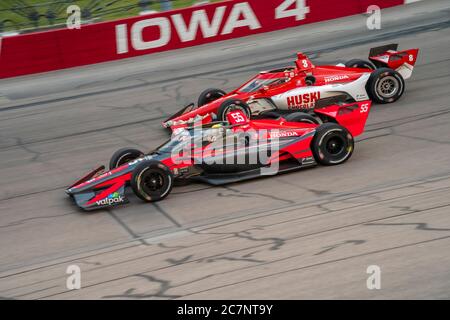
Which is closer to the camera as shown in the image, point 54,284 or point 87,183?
point 54,284

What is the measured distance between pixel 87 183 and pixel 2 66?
12185mm

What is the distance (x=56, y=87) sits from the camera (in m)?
21.6

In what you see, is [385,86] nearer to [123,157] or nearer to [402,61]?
[402,61]

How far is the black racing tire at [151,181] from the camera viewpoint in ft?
37.8

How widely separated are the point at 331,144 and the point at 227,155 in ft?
5.63

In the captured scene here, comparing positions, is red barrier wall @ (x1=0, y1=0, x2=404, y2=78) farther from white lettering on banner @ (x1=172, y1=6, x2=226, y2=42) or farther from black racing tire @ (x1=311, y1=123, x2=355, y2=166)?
black racing tire @ (x1=311, y1=123, x2=355, y2=166)

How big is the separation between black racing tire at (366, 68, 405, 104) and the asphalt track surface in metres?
0.24

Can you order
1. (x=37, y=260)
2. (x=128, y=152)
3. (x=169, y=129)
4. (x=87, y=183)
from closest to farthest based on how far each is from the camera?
(x=37, y=260)
(x=87, y=183)
(x=128, y=152)
(x=169, y=129)

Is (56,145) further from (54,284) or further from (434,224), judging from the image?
(434,224)

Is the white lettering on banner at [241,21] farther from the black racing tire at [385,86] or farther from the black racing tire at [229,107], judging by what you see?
the black racing tire at [229,107]

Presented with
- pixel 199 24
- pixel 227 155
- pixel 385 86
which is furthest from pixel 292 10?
pixel 227 155

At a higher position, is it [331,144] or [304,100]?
[304,100]

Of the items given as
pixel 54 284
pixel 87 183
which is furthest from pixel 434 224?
pixel 87 183

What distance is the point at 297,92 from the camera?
15492 mm
